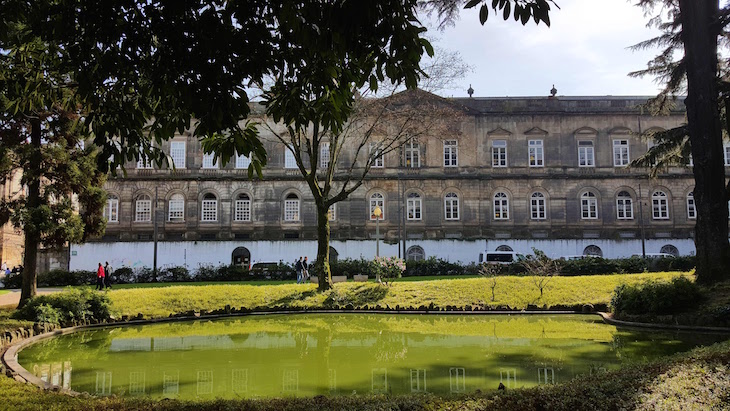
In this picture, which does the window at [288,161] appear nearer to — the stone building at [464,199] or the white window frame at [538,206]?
the stone building at [464,199]

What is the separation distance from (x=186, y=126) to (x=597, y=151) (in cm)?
3456

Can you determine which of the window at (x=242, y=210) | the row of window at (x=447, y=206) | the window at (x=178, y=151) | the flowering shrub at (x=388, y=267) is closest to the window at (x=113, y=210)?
the row of window at (x=447, y=206)

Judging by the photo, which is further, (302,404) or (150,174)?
(150,174)

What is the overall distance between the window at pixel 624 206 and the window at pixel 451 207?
10268mm

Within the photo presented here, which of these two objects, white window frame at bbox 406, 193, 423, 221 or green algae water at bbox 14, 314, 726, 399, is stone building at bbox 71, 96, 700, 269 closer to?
white window frame at bbox 406, 193, 423, 221

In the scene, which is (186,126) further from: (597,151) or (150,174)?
(597,151)

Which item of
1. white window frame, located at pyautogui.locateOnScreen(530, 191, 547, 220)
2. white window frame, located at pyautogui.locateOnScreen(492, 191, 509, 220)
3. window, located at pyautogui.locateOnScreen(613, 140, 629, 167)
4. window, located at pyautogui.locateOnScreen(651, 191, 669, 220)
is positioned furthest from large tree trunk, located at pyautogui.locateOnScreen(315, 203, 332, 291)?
window, located at pyautogui.locateOnScreen(651, 191, 669, 220)

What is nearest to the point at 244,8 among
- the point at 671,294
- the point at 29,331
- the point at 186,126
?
the point at 186,126

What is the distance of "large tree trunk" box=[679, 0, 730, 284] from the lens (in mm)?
14750

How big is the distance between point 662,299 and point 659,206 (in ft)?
80.8

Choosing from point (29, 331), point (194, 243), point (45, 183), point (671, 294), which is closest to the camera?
point (29, 331)

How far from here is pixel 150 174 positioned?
34.5 metres

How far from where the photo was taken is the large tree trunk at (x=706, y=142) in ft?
48.4

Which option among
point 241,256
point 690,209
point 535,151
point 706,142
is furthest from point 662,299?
point 241,256
